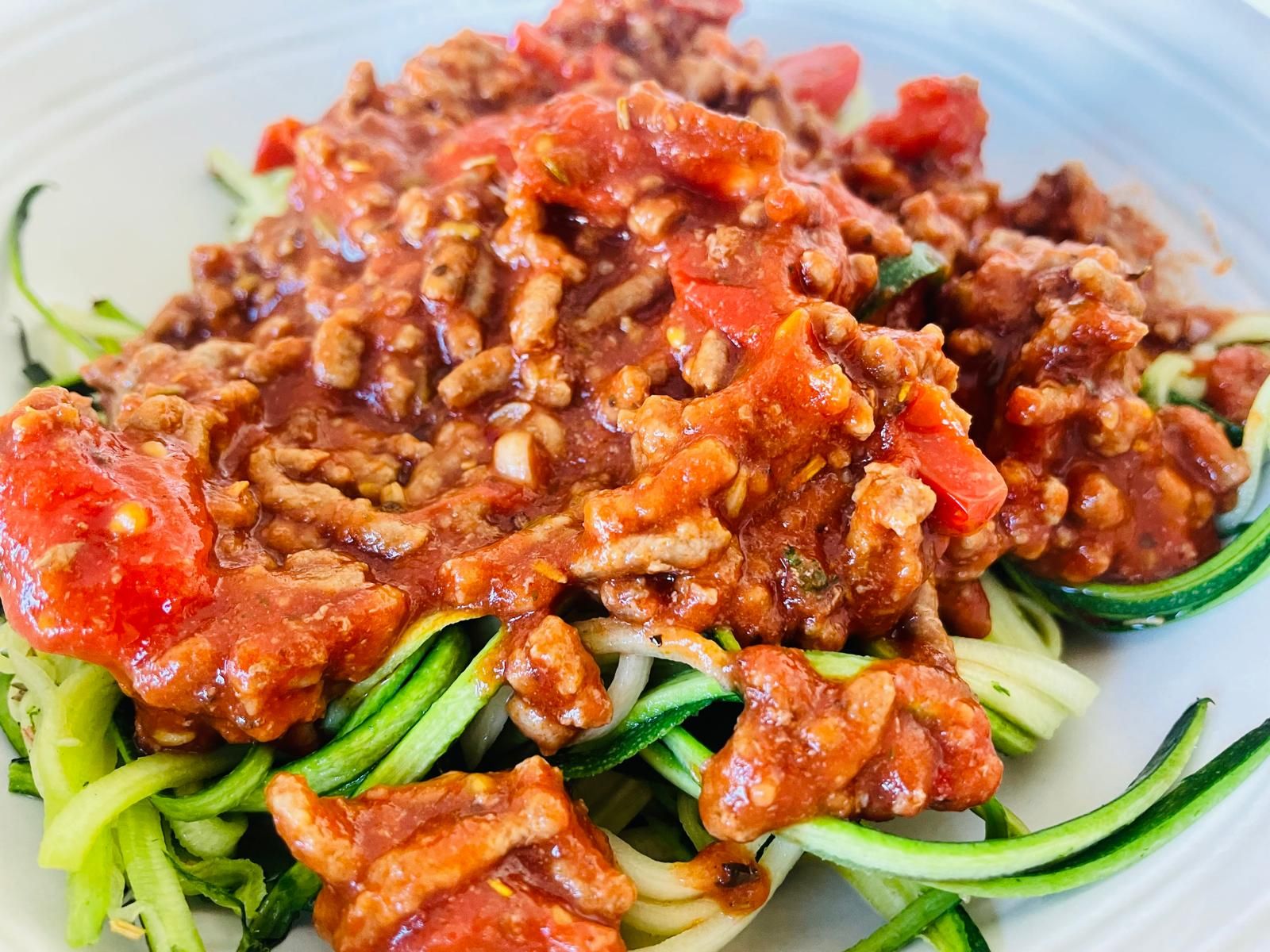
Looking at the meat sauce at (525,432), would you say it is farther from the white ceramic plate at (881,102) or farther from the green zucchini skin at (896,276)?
the white ceramic plate at (881,102)

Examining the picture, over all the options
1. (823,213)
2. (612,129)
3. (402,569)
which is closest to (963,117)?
(823,213)

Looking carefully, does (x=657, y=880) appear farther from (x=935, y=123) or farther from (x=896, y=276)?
(x=935, y=123)

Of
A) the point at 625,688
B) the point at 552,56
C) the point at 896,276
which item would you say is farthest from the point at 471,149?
the point at 625,688

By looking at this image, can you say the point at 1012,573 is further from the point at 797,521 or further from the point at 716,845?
the point at 716,845

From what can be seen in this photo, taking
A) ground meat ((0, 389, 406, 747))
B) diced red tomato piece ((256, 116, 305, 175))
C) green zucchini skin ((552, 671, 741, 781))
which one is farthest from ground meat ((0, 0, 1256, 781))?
diced red tomato piece ((256, 116, 305, 175))

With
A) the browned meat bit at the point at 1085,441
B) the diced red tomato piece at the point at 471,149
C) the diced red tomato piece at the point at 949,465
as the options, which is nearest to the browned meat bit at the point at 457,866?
the diced red tomato piece at the point at 949,465

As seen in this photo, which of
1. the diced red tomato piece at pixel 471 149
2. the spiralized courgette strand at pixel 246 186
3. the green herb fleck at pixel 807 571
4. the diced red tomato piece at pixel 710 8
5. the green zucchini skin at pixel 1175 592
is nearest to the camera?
the green herb fleck at pixel 807 571
